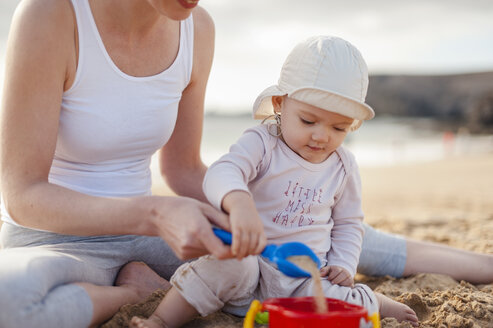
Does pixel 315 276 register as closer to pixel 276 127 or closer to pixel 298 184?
pixel 298 184

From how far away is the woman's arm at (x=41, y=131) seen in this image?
5.36ft

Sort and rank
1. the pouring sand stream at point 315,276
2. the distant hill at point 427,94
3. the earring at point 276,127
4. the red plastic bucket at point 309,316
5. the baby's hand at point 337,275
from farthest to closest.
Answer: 1. the distant hill at point 427,94
2. the earring at point 276,127
3. the baby's hand at point 337,275
4. the pouring sand stream at point 315,276
5. the red plastic bucket at point 309,316

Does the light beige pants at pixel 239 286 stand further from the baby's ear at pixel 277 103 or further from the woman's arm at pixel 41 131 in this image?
the baby's ear at pixel 277 103

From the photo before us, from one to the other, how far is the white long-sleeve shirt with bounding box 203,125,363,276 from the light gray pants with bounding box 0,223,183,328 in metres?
0.52

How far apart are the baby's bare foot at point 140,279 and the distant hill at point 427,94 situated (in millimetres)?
38815

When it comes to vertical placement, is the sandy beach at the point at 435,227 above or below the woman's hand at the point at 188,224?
below

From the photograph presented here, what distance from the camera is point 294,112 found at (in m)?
1.86

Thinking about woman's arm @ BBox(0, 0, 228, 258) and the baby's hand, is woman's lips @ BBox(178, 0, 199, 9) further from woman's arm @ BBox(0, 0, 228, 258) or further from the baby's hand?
the baby's hand

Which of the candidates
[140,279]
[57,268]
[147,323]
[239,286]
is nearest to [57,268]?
[57,268]

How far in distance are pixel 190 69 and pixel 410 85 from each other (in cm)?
4418

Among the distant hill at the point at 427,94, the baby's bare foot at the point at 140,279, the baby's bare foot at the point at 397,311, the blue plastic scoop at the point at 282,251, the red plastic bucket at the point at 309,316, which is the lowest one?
the baby's bare foot at the point at 140,279

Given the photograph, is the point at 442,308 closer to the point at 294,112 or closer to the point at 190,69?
the point at 294,112

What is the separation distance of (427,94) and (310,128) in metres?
43.3

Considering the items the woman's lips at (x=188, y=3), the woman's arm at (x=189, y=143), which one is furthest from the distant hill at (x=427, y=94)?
the woman's lips at (x=188, y=3)
